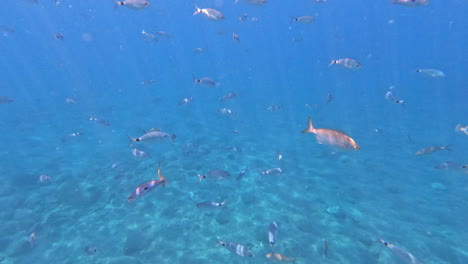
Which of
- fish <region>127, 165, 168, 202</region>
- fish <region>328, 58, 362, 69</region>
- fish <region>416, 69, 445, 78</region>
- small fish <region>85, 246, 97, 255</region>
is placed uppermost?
fish <region>328, 58, 362, 69</region>

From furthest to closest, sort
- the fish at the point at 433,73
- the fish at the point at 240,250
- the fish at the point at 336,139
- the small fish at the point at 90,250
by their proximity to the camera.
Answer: the fish at the point at 433,73 < the small fish at the point at 90,250 < the fish at the point at 240,250 < the fish at the point at 336,139

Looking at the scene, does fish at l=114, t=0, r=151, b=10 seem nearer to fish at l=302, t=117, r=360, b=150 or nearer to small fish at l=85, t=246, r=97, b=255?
fish at l=302, t=117, r=360, b=150

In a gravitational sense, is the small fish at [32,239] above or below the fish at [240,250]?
below

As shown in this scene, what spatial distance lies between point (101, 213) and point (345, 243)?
8.03 metres

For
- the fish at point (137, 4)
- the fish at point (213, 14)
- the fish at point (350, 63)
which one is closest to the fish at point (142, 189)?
the fish at point (213, 14)

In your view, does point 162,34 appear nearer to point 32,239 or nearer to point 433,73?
point 32,239

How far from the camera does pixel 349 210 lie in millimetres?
9266

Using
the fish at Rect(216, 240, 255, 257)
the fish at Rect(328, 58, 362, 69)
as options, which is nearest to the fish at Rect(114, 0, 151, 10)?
the fish at Rect(328, 58, 362, 69)

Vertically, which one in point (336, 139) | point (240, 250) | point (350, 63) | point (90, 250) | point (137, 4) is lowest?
point (90, 250)

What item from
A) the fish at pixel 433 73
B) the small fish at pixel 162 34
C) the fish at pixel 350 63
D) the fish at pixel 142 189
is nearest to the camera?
the fish at pixel 142 189

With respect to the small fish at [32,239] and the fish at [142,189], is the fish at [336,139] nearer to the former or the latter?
the fish at [142,189]

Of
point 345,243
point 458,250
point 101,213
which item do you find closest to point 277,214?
point 345,243

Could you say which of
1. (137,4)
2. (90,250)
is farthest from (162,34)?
(90,250)

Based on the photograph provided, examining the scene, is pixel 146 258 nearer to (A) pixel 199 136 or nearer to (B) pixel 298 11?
(A) pixel 199 136
